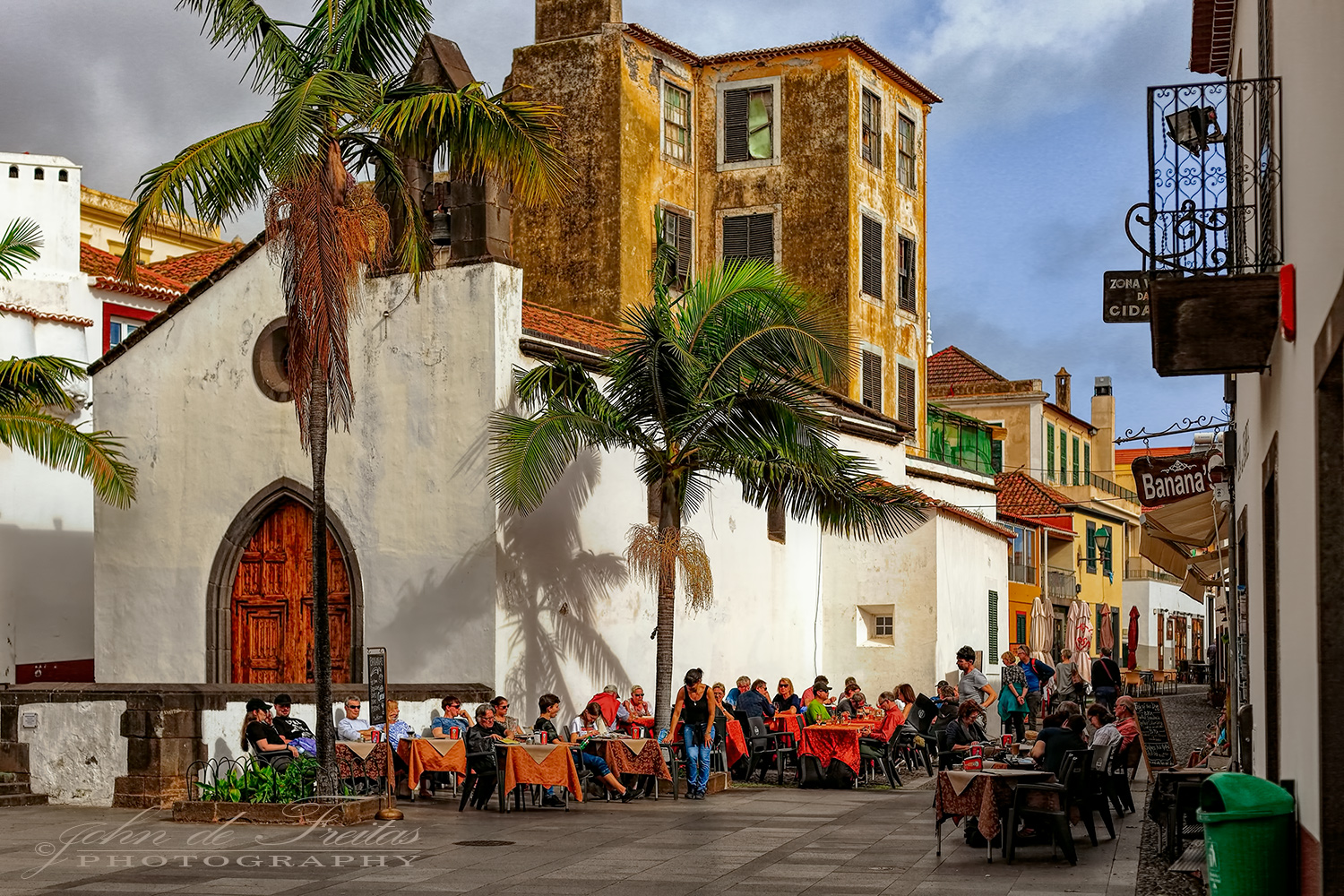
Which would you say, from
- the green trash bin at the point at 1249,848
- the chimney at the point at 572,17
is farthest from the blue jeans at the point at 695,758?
the chimney at the point at 572,17

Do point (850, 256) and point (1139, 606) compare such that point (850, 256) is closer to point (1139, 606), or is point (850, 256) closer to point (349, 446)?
point (349, 446)

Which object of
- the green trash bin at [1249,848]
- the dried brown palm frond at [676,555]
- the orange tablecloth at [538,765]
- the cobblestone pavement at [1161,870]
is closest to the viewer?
the green trash bin at [1249,848]

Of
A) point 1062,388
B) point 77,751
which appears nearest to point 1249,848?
point 77,751

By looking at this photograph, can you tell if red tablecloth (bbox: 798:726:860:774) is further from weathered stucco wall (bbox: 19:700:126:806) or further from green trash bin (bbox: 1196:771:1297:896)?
green trash bin (bbox: 1196:771:1297:896)

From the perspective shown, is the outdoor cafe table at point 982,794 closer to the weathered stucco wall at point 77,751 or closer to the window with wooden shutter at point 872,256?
the weathered stucco wall at point 77,751

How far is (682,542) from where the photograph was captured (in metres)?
19.5

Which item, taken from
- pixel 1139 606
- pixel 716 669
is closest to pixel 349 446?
pixel 716 669

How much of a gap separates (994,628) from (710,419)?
16.4m

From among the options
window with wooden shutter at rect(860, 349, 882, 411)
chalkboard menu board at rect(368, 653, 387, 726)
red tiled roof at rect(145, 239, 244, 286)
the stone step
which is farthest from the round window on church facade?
window with wooden shutter at rect(860, 349, 882, 411)

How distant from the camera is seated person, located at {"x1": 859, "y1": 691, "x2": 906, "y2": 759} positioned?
20.5 meters

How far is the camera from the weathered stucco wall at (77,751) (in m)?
17.4

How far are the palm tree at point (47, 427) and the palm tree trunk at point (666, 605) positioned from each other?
8.66 metres

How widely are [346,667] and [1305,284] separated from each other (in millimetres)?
17016

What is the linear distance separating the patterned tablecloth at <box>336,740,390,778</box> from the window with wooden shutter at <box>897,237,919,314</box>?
81.0ft
